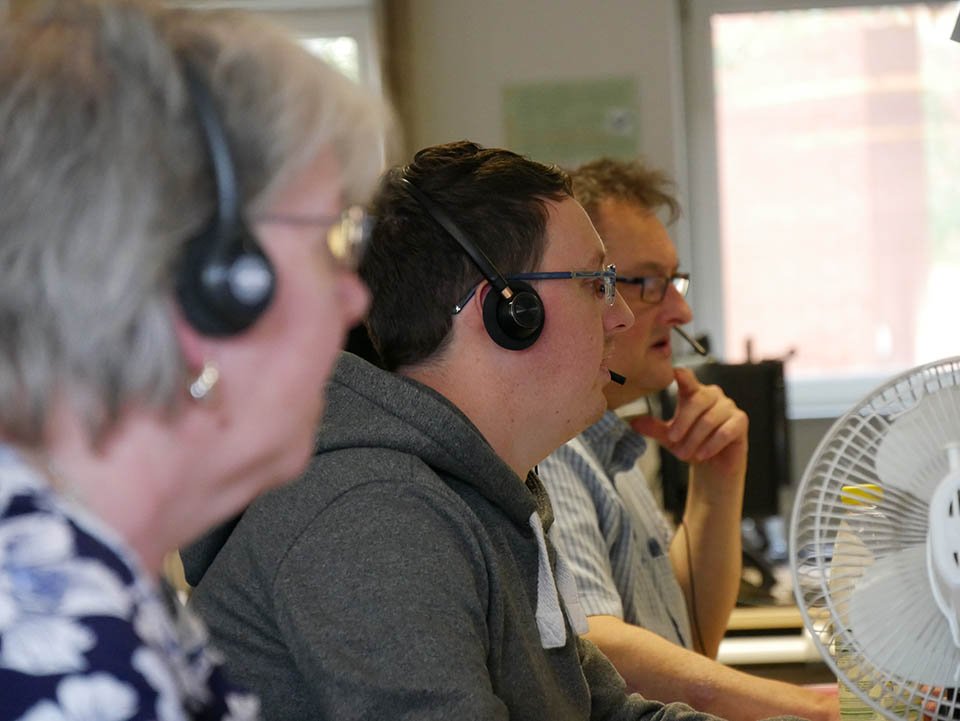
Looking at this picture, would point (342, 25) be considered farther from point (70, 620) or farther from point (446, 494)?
point (70, 620)

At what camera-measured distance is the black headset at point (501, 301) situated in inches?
48.6

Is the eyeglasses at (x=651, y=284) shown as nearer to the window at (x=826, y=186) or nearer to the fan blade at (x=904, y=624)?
the fan blade at (x=904, y=624)

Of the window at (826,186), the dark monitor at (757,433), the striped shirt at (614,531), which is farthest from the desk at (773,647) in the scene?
the window at (826,186)

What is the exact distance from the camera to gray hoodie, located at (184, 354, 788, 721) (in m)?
0.93

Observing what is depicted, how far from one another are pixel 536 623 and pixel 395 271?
38cm

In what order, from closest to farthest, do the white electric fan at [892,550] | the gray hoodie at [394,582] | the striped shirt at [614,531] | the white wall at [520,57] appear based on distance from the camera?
1. the gray hoodie at [394,582]
2. the white electric fan at [892,550]
3. the striped shirt at [614,531]
4. the white wall at [520,57]

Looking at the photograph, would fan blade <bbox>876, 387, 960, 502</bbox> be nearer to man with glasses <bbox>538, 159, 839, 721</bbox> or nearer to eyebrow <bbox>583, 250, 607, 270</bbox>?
eyebrow <bbox>583, 250, 607, 270</bbox>

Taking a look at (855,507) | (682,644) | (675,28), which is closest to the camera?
(855,507)

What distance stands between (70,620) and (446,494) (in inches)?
21.5

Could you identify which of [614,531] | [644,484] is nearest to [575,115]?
[644,484]

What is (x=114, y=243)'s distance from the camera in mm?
559

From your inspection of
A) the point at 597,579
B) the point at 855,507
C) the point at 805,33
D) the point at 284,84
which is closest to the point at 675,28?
the point at 805,33

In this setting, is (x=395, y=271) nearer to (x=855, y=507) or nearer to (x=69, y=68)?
(x=855, y=507)

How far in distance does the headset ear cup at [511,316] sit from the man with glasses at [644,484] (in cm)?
41
